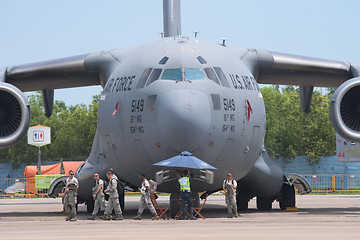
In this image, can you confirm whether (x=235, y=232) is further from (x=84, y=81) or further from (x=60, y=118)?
(x=60, y=118)

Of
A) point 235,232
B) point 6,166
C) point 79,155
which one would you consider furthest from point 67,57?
point 79,155

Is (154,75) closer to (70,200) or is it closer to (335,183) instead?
(70,200)

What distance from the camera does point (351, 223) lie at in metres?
12.9

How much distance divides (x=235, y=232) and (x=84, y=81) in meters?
8.75

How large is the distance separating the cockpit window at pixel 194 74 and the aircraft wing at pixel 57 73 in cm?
368

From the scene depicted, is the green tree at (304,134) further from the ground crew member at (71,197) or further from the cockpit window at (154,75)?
the cockpit window at (154,75)

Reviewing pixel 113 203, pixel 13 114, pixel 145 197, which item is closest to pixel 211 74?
pixel 145 197

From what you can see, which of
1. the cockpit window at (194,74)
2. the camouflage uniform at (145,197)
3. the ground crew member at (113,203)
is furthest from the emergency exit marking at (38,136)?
the cockpit window at (194,74)

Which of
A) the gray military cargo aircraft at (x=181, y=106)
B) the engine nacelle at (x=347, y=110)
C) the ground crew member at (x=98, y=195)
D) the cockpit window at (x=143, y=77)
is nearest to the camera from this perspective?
the gray military cargo aircraft at (x=181, y=106)

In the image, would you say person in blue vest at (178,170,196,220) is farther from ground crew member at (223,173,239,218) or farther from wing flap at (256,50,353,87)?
wing flap at (256,50,353,87)

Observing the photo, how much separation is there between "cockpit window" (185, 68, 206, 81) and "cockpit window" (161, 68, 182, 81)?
0.17 meters

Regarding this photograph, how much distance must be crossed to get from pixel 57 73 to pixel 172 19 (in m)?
3.37

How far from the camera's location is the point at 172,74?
47.3 ft

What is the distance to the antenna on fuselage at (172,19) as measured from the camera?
1808 centimetres
